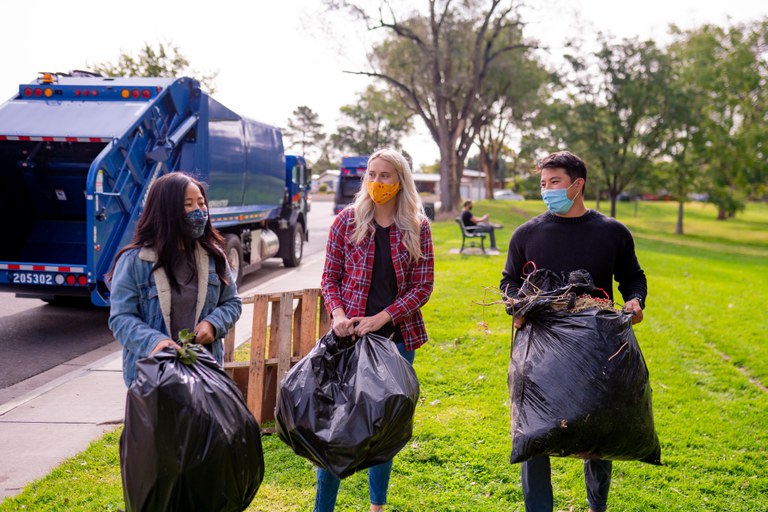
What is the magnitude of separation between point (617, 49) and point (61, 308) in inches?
1020

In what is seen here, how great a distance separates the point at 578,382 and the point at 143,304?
182 centimetres

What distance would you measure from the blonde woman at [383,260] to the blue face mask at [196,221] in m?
0.64

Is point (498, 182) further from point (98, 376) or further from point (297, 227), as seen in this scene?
point (98, 376)

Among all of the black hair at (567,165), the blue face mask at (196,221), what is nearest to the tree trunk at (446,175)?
the black hair at (567,165)

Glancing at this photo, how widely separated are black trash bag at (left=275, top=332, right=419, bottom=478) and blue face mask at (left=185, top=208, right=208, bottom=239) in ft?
2.33

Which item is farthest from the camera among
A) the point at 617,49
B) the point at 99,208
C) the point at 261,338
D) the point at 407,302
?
the point at 617,49

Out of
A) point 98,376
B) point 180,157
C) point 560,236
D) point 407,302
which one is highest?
point 180,157

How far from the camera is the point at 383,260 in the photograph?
312cm

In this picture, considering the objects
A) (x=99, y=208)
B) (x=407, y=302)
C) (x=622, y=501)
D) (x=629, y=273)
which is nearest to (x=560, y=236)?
(x=629, y=273)

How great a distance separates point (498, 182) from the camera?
94.6 m

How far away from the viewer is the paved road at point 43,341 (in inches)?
238

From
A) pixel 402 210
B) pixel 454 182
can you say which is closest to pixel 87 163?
pixel 402 210

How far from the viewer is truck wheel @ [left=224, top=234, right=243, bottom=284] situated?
1069 cm

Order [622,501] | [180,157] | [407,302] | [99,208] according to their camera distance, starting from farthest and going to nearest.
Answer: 1. [180,157]
2. [99,208]
3. [622,501]
4. [407,302]
